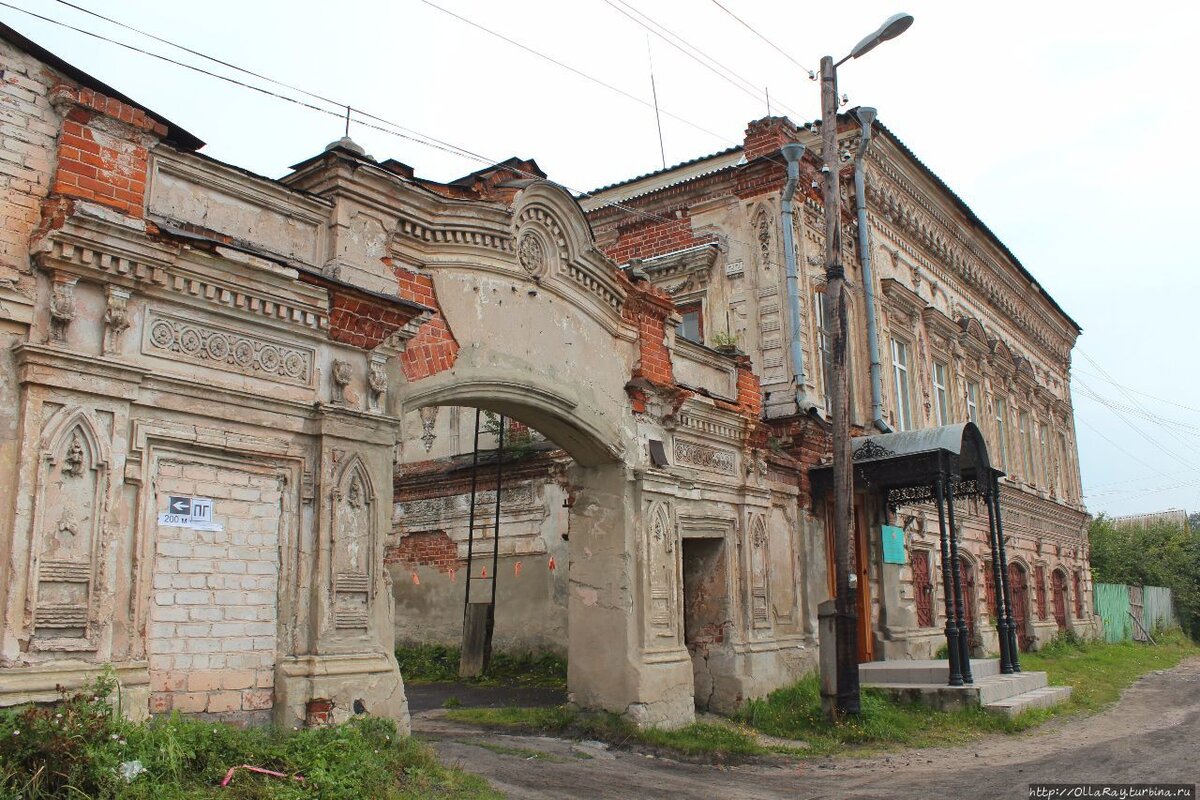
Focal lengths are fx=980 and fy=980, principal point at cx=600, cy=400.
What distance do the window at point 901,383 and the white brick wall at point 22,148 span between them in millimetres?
14786

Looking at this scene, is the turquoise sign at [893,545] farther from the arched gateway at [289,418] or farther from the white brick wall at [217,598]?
the white brick wall at [217,598]

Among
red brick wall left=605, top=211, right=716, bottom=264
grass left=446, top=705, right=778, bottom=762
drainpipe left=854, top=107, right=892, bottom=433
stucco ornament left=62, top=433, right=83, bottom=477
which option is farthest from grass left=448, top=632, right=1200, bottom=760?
red brick wall left=605, top=211, right=716, bottom=264

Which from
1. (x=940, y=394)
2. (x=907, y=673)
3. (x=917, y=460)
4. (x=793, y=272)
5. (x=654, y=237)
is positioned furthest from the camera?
(x=940, y=394)

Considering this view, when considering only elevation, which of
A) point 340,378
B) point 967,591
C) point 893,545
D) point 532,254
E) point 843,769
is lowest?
point 843,769

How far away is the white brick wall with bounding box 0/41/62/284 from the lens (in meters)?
Result: 5.94

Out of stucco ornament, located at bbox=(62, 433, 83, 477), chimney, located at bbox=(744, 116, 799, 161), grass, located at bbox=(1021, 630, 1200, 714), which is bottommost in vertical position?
grass, located at bbox=(1021, 630, 1200, 714)

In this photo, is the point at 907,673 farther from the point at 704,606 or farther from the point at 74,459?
the point at 74,459

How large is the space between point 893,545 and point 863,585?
996mm

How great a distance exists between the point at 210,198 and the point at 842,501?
7.61 m

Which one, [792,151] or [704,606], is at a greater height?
[792,151]

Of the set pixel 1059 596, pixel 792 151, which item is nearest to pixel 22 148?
pixel 792 151

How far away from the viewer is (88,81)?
6320mm

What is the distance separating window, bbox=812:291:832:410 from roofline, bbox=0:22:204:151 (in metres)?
10.6

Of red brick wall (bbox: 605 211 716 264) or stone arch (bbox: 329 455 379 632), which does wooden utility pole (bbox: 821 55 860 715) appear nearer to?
red brick wall (bbox: 605 211 716 264)
